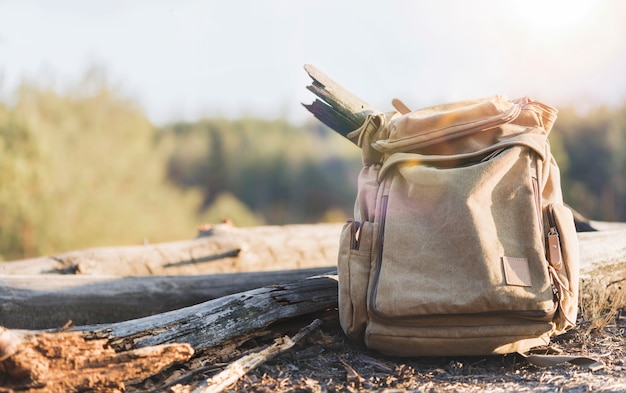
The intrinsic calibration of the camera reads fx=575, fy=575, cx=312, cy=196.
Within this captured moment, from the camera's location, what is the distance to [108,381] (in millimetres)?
2070

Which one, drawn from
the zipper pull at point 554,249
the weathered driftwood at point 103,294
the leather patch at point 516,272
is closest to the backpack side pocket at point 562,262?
the zipper pull at point 554,249

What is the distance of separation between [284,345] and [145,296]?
53.9 inches

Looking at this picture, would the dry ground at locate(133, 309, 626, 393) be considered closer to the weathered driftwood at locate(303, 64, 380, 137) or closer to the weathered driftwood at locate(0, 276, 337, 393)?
the weathered driftwood at locate(0, 276, 337, 393)

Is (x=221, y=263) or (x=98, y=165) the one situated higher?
(x=98, y=165)

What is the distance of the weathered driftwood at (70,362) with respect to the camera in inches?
75.8

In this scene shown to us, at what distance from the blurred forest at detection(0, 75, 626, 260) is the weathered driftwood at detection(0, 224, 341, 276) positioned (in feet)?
1.35

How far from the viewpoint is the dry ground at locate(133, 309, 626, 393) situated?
2.20 metres

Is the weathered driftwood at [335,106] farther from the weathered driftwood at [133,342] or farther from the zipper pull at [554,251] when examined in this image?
the zipper pull at [554,251]

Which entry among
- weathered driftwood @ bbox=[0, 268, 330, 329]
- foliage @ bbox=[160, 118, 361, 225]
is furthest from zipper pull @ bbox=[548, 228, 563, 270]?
foliage @ bbox=[160, 118, 361, 225]

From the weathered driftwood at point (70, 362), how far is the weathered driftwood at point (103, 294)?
1393 millimetres

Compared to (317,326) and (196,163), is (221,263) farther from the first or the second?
(196,163)

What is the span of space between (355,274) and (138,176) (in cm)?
1604

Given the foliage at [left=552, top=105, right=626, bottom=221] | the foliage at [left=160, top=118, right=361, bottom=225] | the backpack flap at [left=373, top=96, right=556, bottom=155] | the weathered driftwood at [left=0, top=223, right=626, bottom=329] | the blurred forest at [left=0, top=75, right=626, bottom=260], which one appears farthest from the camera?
the foliage at [left=160, top=118, right=361, bottom=225]

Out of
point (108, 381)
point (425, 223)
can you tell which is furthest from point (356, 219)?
point (108, 381)
